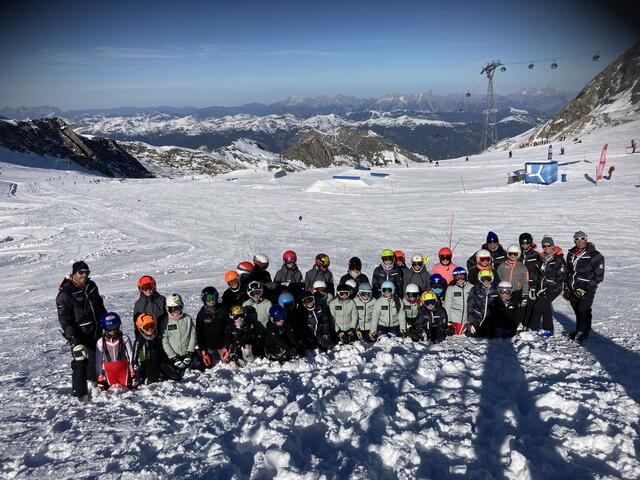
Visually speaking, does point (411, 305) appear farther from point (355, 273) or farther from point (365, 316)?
point (355, 273)

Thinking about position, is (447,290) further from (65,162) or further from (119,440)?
(65,162)

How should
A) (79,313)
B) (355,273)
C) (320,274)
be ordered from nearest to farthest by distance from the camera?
(79,313)
(355,273)
(320,274)

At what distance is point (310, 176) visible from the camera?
48.5 metres

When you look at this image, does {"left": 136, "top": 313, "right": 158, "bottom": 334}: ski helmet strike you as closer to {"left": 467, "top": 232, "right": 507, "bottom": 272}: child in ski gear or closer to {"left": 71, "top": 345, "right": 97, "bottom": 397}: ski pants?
{"left": 71, "top": 345, "right": 97, "bottom": 397}: ski pants

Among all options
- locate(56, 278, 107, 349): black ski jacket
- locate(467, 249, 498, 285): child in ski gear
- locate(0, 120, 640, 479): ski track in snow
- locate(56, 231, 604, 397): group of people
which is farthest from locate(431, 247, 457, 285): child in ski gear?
locate(56, 278, 107, 349): black ski jacket

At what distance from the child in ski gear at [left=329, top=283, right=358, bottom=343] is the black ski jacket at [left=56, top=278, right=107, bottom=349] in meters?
4.28

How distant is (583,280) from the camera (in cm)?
743

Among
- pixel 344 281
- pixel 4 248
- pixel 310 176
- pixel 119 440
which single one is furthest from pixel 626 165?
pixel 4 248

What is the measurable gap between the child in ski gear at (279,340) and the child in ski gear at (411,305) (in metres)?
2.31

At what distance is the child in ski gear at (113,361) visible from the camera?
628cm

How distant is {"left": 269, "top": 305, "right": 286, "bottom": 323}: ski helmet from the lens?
7047 millimetres

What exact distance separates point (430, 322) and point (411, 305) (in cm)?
54

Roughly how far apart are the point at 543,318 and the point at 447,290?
1.98 m

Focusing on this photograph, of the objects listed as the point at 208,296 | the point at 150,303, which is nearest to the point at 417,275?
the point at 208,296
